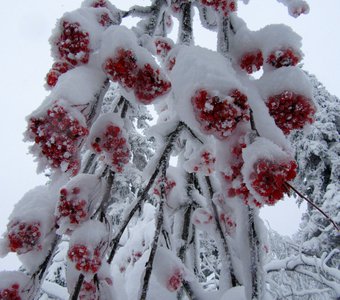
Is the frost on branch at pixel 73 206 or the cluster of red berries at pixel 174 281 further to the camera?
the cluster of red berries at pixel 174 281

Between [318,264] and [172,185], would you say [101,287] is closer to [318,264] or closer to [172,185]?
[172,185]

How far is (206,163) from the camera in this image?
1702 millimetres

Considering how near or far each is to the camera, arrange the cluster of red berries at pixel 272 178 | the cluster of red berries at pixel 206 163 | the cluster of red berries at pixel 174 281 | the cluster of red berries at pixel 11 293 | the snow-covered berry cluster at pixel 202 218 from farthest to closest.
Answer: the snow-covered berry cluster at pixel 202 218 → the cluster of red berries at pixel 206 163 → the cluster of red berries at pixel 174 281 → the cluster of red berries at pixel 11 293 → the cluster of red berries at pixel 272 178

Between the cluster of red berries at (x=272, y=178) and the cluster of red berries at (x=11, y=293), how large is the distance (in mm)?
828

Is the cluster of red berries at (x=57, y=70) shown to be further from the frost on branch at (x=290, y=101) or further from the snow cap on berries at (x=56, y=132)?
the frost on branch at (x=290, y=101)

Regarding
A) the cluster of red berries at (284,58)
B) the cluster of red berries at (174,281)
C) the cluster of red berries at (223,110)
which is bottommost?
the cluster of red berries at (174,281)

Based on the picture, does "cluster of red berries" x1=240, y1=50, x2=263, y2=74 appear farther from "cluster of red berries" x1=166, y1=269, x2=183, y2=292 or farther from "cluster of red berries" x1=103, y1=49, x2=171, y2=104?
"cluster of red berries" x1=166, y1=269, x2=183, y2=292

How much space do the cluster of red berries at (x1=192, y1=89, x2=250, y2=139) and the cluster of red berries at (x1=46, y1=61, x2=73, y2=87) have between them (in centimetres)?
59

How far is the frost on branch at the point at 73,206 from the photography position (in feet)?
3.69

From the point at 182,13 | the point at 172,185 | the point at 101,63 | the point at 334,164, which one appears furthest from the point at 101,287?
the point at 334,164

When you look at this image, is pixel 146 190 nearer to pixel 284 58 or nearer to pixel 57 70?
pixel 57 70

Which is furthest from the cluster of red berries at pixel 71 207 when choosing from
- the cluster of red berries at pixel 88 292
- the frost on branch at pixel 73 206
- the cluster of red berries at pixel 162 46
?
the cluster of red berries at pixel 162 46

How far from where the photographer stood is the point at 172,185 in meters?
2.16

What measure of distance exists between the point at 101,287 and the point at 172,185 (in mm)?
1022
